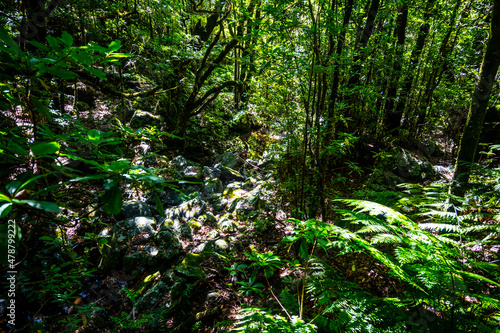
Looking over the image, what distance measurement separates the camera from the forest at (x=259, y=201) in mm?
1103

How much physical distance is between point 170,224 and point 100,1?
5285 mm

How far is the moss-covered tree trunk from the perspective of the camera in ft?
7.16

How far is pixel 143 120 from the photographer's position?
21.5 feet

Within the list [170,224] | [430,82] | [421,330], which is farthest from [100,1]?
[430,82]

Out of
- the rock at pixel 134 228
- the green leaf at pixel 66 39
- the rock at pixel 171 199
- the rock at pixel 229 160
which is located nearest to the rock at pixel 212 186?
the rock at pixel 171 199

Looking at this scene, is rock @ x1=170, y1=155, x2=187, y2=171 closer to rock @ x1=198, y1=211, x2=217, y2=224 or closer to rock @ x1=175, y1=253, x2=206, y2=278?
rock @ x1=198, y1=211, x2=217, y2=224

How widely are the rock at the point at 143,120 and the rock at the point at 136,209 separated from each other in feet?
9.24

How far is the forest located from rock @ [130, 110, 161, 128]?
0.06 meters

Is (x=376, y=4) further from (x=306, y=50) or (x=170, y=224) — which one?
(x=170, y=224)

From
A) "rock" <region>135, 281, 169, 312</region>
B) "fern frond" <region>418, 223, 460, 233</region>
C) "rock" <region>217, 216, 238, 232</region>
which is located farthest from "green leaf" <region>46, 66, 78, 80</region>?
"rock" <region>217, 216, 238, 232</region>

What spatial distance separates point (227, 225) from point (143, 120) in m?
4.68

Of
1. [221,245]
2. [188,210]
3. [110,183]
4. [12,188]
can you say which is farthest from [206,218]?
[12,188]

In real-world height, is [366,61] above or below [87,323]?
above

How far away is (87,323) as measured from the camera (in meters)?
2.57
